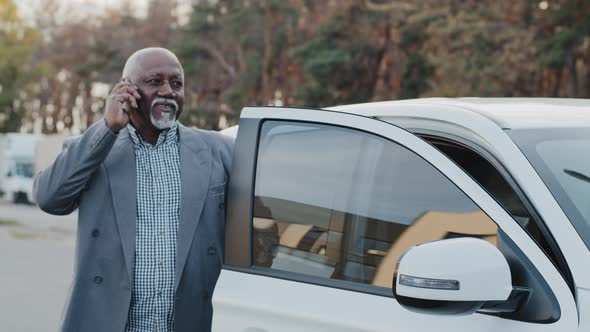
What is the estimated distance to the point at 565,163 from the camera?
7.88 feet

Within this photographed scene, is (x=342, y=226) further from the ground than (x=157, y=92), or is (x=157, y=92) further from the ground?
(x=157, y=92)

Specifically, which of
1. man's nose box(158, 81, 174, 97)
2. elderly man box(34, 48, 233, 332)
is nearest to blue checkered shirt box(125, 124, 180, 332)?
elderly man box(34, 48, 233, 332)

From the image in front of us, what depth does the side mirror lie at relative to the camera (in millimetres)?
2027

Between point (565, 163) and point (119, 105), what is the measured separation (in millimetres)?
1550

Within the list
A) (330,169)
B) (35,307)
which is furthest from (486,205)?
(35,307)

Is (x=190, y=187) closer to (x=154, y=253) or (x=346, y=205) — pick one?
(x=154, y=253)

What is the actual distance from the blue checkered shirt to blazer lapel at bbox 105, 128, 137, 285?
35 millimetres

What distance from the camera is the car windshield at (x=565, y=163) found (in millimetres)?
2230

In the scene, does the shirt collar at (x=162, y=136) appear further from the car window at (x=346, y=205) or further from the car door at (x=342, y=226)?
the car window at (x=346, y=205)

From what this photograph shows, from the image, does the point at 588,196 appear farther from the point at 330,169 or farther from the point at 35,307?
the point at 35,307

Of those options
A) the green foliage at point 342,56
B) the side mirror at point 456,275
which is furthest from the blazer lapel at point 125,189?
the green foliage at point 342,56

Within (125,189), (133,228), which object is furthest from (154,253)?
(125,189)

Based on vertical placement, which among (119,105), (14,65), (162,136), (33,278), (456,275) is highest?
(14,65)

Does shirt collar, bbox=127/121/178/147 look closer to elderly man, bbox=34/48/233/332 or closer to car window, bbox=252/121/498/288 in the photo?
elderly man, bbox=34/48/233/332
